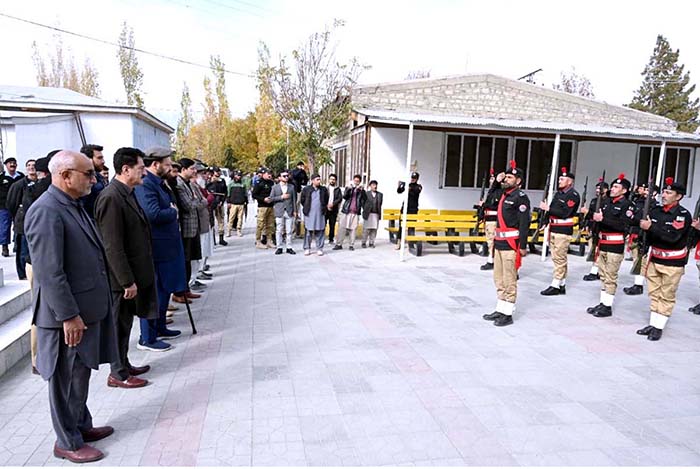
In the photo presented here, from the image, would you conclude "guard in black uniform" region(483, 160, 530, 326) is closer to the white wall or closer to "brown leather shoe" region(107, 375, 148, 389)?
"brown leather shoe" region(107, 375, 148, 389)

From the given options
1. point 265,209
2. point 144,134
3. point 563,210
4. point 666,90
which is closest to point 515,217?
point 563,210

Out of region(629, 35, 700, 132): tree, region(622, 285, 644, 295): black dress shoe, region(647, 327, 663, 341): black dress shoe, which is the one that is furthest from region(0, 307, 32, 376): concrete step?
region(629, 35, 700, 132): tree

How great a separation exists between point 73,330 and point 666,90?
44.0 m

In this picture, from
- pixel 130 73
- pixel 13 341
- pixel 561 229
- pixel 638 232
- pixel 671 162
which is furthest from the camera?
pixel 130 73

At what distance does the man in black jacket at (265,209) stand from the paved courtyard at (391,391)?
409 cm

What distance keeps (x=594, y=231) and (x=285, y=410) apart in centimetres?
512

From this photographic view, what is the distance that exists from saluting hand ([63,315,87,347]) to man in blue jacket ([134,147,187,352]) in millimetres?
1764

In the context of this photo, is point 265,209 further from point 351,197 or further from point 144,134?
point 144,134

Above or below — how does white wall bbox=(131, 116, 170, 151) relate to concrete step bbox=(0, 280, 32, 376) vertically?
above

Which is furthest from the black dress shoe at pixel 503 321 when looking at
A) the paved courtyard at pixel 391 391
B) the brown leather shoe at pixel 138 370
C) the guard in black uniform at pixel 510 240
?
the brown leather shoe at pixel 138 370

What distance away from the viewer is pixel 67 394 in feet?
8.99

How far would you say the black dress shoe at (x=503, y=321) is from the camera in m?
5.63

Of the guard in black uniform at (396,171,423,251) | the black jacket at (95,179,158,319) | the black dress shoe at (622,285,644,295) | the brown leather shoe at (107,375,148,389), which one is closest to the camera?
the black jacket at (95,179,158,319)

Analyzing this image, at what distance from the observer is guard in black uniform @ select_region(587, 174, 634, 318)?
6137 mm
